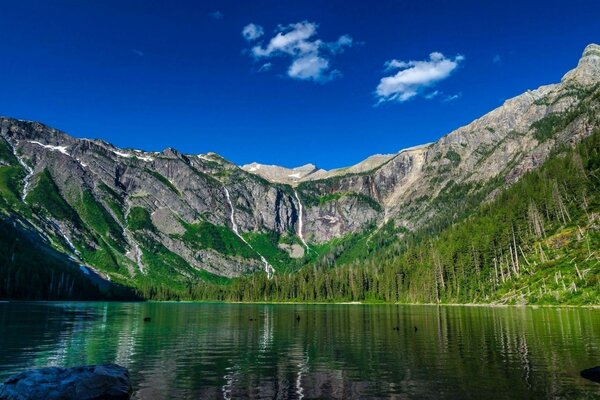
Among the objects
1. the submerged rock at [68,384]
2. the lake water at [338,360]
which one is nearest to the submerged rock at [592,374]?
the lake water at [338,360]

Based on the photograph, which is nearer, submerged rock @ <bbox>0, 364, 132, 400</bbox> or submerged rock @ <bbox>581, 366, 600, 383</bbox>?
submerged rock @ <bbox>0, 364, 132, 400</bbox>

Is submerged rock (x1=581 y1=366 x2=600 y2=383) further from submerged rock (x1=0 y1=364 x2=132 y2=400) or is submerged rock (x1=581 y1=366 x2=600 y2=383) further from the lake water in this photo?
submerged rock (x1=0 y1=364 x2=132 y2=400)

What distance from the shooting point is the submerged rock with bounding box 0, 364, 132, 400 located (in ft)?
81.8

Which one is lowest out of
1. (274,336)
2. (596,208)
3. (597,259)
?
(274,336)

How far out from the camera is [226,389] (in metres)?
30.7

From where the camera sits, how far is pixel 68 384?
1025 inches

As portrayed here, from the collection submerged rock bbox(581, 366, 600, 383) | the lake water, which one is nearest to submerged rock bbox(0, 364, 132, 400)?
the lake water

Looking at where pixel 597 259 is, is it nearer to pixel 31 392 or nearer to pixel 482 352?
pixel 482 352

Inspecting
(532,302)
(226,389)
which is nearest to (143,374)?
(226,389)

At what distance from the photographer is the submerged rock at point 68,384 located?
24938mm

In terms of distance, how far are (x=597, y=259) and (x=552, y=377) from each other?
119m

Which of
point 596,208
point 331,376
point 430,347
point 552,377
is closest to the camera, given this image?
point 552,377

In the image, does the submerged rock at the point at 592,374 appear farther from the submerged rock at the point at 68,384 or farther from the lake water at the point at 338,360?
the submerged rock at the point at 68,384

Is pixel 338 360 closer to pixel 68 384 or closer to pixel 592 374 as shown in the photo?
pixel 592 374
